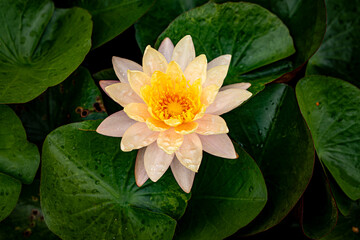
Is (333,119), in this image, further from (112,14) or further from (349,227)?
(112,14)

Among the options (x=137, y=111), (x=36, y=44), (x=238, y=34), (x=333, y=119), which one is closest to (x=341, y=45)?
(x=333, y=119)

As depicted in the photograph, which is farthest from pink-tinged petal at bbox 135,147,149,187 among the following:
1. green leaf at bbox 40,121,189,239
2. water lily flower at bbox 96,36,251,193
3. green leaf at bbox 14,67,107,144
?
green leaf at bbox 14,67,107,144

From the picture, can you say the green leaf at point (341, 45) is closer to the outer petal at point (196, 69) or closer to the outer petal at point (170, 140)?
the outer petal at point (196, 69)

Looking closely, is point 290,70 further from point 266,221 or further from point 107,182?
point 107,182

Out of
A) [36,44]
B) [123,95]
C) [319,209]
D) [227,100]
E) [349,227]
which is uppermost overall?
[36,44]

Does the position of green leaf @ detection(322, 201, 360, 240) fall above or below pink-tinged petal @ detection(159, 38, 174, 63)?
below

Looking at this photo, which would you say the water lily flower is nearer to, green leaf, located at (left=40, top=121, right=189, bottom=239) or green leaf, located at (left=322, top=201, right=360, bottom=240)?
green leaf, located at (left=40, top=121, right=189, bottom=239)

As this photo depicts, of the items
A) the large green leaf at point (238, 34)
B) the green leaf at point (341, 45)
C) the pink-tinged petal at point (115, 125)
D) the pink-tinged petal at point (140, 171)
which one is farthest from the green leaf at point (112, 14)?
the green leaf at point (341, 45)
